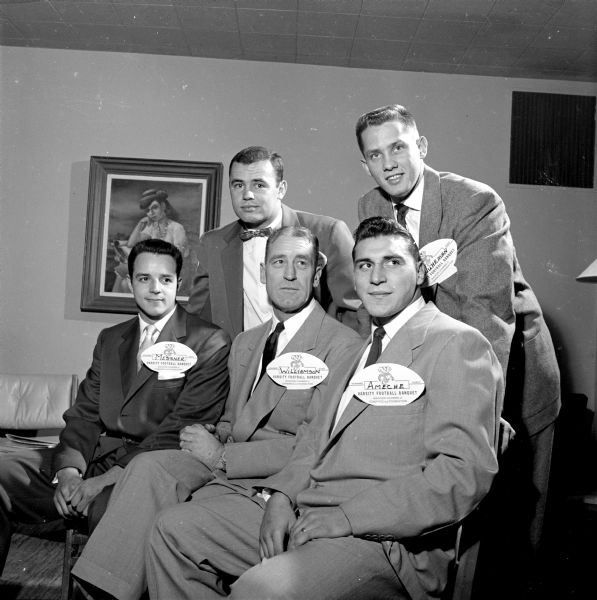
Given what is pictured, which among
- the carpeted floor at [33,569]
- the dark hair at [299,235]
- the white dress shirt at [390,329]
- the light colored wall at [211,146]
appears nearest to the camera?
the white dress shirt at [390,329]

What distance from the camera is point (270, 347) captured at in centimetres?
253

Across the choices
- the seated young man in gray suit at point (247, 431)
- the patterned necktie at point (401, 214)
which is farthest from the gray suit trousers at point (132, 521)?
the patterned necktie at point (401, 214)

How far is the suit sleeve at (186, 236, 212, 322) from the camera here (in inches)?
127

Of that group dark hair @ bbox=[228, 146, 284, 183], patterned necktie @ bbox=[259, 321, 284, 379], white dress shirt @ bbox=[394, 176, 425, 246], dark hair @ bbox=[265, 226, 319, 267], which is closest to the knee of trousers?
patterned necktie @ bbox=[259, 321, 284, 379]

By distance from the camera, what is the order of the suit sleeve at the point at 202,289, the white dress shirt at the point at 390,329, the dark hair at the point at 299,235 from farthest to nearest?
the suit sleeve at the point at 202,289 < the dark hair at the point at 299,235 < the white dress shirt at the point at 390,329

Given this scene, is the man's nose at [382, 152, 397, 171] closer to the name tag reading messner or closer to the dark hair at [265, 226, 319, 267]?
the dark hair at [265, 226, 319, 267]

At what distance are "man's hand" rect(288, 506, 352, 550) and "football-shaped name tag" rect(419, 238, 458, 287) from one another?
978mm

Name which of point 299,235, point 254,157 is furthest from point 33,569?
point 254,157

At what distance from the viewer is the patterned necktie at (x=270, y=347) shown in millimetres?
2504

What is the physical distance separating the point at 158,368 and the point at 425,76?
3.33m

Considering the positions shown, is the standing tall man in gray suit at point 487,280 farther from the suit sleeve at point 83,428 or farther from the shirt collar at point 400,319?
the suit sleeve at point 83,428

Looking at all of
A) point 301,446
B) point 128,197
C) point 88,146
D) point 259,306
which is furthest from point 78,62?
point 301,446

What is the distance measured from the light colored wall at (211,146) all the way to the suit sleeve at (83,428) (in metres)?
2.30

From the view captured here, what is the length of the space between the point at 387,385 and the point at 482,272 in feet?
2.19
